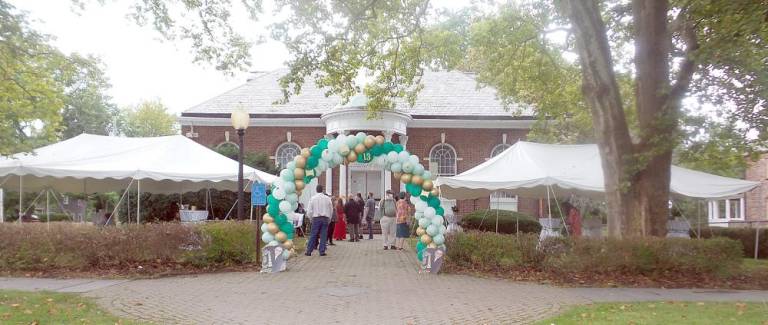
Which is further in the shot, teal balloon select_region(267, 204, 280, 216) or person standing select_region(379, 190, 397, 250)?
person standing select_region(379, 190, 397, 250)

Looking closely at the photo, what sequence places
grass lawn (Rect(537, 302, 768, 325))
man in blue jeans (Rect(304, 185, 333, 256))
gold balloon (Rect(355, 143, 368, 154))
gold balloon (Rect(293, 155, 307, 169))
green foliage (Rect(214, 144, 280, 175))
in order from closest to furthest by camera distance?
grass lawn (Rect(537, 302, 768, 325)), gold balloon (Rect(293, 155, 307, 169)), gold balloon (Rect(355, 143, 368, 154)), man in blue jeans (Rect(304, 185, 333, 256)), green foliage (Rect(214, 144, 280, 175))

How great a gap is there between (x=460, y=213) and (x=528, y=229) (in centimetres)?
404

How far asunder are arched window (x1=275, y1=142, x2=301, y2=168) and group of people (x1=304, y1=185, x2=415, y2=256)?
6.30 meters

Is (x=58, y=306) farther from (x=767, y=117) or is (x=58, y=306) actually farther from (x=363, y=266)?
(x=767, y=117)

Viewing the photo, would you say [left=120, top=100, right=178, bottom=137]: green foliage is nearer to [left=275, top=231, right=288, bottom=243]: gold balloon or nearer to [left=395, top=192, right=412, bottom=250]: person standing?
[left=395, top=192, right=412, bottom=250]: person standing

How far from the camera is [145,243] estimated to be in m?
11.7

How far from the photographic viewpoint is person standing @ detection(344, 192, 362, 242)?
1866 cm

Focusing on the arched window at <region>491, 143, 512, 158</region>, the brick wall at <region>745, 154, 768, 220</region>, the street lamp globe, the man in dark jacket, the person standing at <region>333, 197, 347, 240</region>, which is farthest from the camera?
the brick wall at <region>745, 154, 768, 220</region>

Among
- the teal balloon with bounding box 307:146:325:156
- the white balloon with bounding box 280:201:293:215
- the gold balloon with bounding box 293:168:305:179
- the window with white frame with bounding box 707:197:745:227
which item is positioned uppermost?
the teal balloon with bounding box 307:146:325:156

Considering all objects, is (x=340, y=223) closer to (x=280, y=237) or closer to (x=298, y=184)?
(x=298, y=184)

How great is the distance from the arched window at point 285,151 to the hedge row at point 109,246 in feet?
46.6

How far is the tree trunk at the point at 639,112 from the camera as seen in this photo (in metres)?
12.1

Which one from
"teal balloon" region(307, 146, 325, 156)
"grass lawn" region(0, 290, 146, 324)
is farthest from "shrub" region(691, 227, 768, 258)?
"grass lawn" region(0, 290, 146, 324)

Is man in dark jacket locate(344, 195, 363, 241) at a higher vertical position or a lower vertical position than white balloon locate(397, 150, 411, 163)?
lower
